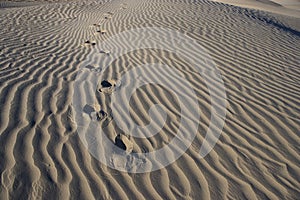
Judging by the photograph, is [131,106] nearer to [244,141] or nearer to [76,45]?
[244,141]

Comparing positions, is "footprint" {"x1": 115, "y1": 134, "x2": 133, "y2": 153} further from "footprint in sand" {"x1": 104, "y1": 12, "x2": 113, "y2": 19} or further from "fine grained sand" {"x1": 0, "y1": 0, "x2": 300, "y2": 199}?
"footprint in sand" {"x1": 104, "y1": 12, "x2": 113, "y2": 19}

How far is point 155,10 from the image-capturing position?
450 inches

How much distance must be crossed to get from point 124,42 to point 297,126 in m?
4.96

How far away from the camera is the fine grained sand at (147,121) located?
10.1 feet

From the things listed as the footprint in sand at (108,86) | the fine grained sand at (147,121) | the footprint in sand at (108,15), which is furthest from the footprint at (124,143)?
the footprint in sand at (108,15)

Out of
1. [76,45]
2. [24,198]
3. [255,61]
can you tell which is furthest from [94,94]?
[255,61]

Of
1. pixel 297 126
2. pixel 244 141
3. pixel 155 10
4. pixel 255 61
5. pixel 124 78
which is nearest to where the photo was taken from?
pixel 244 141

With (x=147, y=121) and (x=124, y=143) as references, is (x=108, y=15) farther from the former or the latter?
(x=124, y=143)

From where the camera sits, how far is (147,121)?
4.16 m

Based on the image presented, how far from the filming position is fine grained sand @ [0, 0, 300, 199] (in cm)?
309

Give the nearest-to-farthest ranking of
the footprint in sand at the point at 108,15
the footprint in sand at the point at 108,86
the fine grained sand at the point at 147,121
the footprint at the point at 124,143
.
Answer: the fine grained sand at the point at 147,121, the footprint at the point at 124,143, the footprint in sand at the point at 108,86, the footprint in sand at the point at 108,15

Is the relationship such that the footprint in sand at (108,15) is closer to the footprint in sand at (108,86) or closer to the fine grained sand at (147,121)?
the fine grained sand at (147,121)

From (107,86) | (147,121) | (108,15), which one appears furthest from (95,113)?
(108,15)

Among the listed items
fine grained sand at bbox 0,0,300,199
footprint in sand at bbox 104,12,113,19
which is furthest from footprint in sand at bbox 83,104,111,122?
footprint in sand at bbox 104,12,113,19
